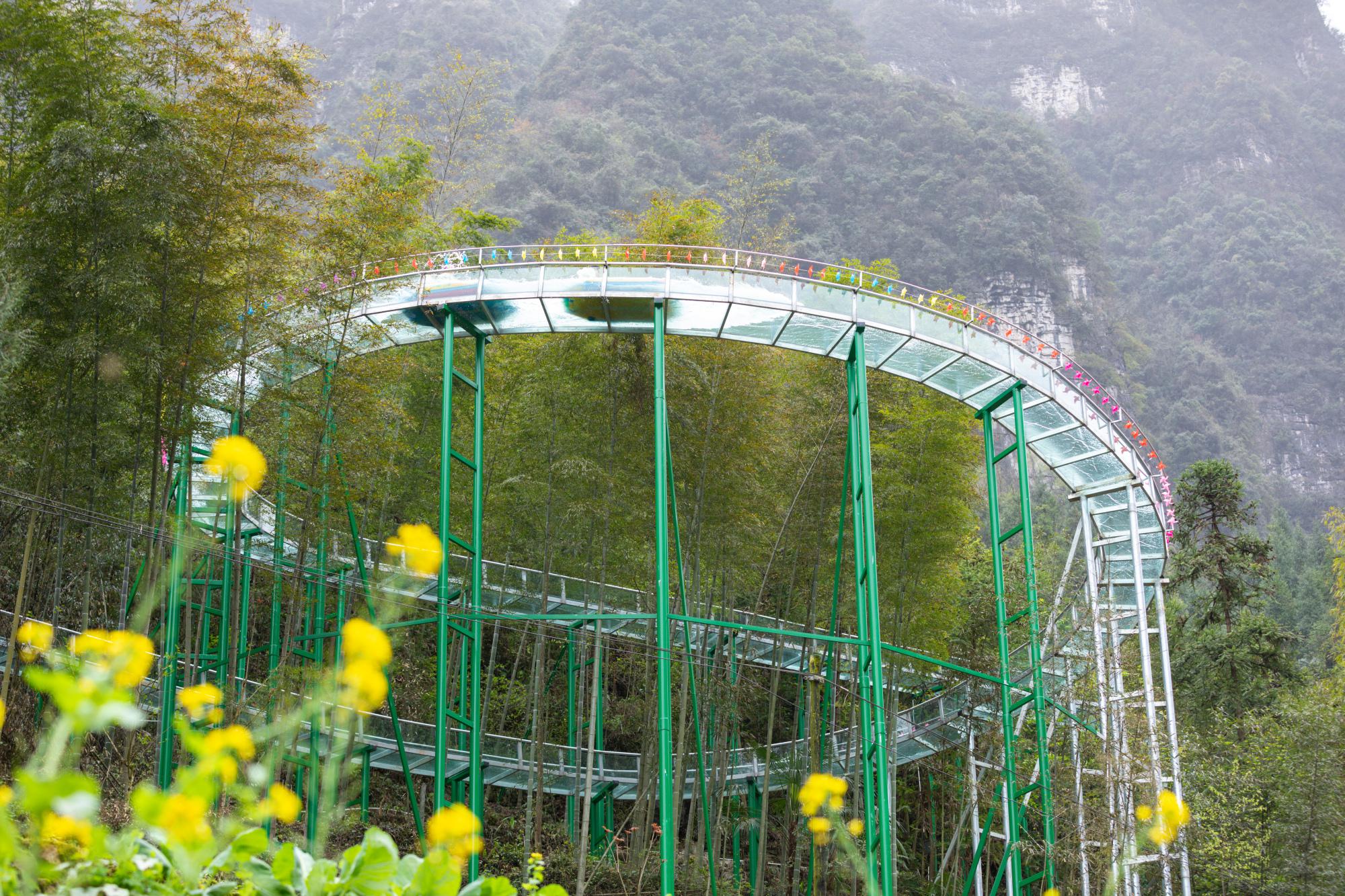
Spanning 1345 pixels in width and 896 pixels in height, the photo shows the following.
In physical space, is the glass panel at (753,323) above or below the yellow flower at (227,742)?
above

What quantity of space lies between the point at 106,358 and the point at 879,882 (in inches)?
330

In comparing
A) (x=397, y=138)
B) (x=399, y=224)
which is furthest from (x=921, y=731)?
(x=397, y=138)

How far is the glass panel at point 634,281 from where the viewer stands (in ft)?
36.2

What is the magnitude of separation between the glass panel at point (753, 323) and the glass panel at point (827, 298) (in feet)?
0.95

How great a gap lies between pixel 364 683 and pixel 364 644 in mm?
62

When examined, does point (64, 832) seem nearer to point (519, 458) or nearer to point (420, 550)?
point (420, 550)

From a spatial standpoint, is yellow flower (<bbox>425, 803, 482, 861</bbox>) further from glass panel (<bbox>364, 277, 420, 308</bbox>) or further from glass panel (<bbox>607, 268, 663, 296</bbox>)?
glass panel (<bbox>364, 277, 420, 308</bbox>)

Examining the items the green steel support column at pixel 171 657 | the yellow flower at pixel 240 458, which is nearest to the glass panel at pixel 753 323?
the green steel support column at pixel 171 657

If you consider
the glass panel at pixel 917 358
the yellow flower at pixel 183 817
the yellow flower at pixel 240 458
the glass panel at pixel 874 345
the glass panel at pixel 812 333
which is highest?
the glass panel at pixel 812 333

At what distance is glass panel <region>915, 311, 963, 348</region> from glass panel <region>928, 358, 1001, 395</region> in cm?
33

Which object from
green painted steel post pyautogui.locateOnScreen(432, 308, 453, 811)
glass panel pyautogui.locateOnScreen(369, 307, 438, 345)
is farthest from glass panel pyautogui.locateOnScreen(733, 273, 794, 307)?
glass panel pyautogui.locateOnScreen(369, 307, 438, 345)

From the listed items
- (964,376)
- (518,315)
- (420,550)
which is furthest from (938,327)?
(420,550)

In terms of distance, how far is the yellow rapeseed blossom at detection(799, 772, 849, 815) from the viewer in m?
2.09

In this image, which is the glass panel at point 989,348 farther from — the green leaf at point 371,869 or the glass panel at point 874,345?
the green leaf at point 371,869
